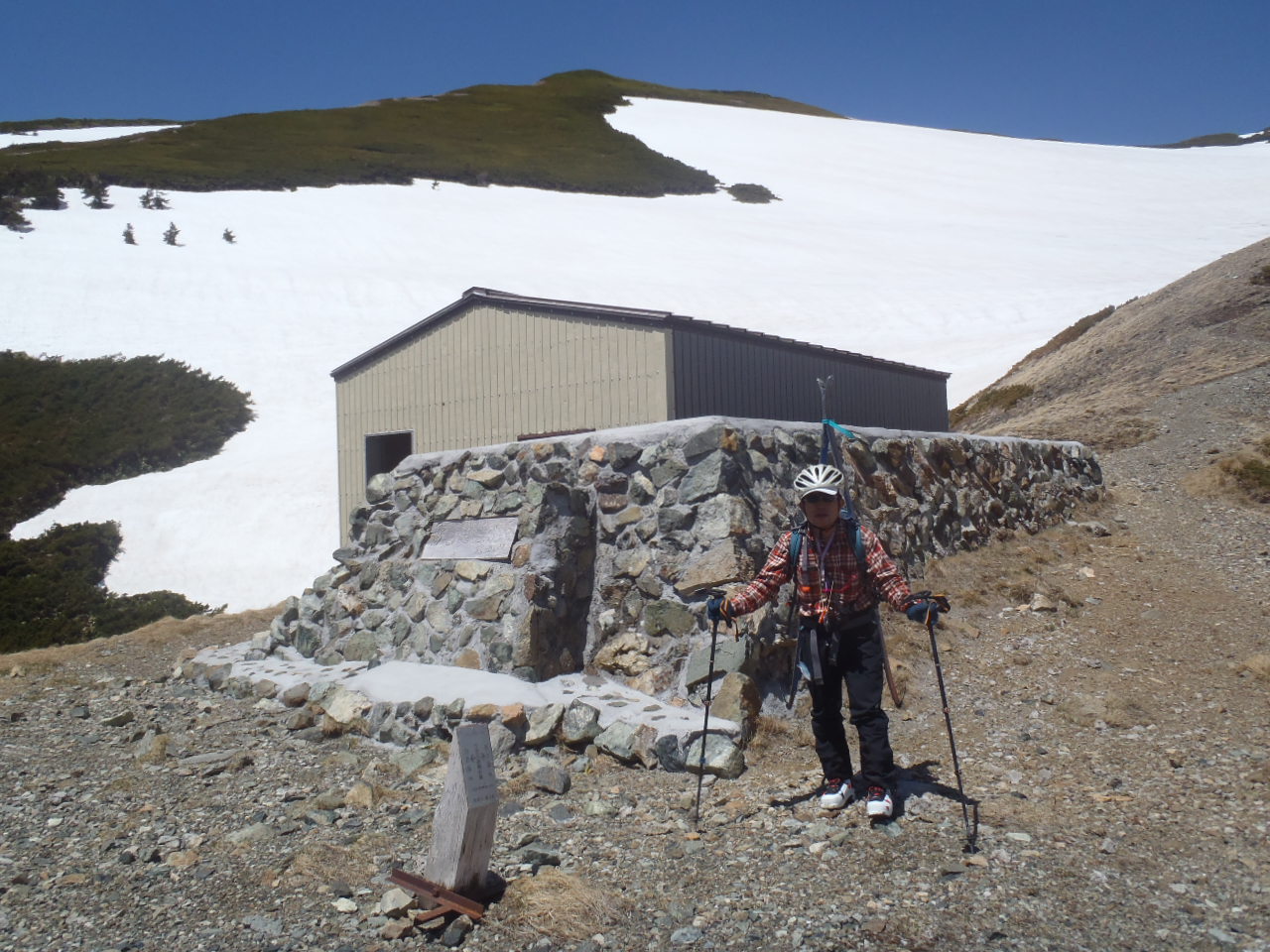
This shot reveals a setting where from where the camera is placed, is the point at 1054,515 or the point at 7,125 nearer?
the point at 1054,515

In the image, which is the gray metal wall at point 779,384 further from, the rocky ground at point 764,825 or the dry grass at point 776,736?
the dry grass at point 776,736

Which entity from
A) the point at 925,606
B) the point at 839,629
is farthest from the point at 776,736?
the point at 925,606

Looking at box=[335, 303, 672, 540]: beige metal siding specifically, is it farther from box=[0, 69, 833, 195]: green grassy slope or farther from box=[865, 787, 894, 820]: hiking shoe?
box=[0, 69, 833, 195]: green grassy slope

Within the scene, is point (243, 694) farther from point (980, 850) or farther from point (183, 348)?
point (183, 348)

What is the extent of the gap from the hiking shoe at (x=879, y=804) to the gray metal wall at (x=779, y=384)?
6.36m

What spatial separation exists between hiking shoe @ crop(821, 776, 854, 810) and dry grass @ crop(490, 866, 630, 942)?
58.4 inches

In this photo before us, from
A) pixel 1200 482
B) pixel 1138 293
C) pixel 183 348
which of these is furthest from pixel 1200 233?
pixel 183 348

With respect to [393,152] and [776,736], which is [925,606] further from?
[393,152]

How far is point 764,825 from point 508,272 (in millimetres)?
43471

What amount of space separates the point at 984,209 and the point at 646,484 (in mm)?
64596

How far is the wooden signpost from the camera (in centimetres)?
504

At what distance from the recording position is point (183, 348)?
1316 inches

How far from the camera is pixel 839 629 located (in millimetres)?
5812

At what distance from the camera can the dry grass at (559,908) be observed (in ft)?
15.9
